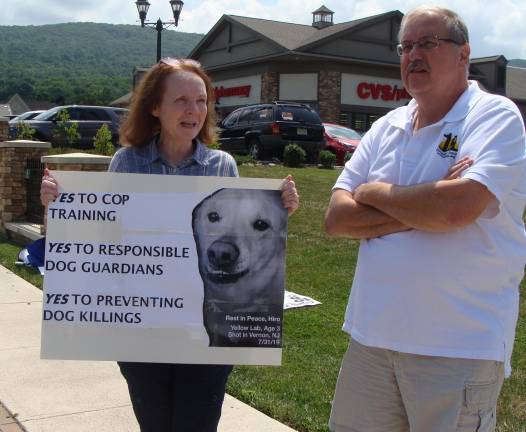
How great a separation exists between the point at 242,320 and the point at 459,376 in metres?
0.97

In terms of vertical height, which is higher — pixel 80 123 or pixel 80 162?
pixel 80 123

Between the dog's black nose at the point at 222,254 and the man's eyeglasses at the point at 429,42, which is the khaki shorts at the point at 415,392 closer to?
the dog's black nose at the point at 222,254

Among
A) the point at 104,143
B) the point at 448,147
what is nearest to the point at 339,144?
the point at 104,143

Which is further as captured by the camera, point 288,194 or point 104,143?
point 104,143

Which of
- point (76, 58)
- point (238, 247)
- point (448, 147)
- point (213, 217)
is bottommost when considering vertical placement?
point (238, 247)

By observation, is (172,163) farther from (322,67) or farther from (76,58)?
(76,58)

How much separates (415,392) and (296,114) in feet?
51.6

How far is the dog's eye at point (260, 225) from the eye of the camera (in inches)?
117

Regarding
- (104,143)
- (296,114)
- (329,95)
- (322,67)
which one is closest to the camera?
(104,143)

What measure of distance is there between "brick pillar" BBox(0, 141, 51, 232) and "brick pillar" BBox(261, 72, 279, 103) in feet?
69.5

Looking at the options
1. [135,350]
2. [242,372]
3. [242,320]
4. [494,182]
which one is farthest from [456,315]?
[242,372]

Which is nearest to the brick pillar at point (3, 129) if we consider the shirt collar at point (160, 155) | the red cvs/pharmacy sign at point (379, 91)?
the shirt collar at point (160, 155)

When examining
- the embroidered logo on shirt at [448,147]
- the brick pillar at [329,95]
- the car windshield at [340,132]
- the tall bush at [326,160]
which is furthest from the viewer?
the brick pillar at [329,95]

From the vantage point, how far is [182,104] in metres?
2.90
